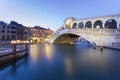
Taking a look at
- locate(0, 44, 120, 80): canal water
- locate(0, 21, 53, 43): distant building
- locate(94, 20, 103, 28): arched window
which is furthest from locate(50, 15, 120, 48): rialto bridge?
locate(0, 21, 53, 43): distant building

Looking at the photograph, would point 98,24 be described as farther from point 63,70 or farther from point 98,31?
point 63,70

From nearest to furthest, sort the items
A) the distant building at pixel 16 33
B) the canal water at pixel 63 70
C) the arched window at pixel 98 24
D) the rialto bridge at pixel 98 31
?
the canal water at pixel 63 70
the rialto bridge at pixel 98 31
the arched window at pixel 98 24
the distant building at pixel 16 33

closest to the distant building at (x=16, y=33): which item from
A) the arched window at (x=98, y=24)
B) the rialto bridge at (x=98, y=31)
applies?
the rialto bridge at (x=98, y=31)

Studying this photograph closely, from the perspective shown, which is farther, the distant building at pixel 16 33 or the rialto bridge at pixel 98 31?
the distant building at pixel 16 33

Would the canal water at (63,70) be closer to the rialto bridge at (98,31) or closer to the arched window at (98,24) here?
the rialto bridge at (98,31)

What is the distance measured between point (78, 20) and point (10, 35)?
61.5 feet

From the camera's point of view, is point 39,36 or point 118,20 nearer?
point 118,20

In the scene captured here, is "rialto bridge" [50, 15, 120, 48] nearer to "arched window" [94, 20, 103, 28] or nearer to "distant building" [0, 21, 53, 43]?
"arched window" [94, 20, 103, 28]

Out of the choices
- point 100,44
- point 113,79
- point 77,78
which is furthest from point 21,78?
point 100,44

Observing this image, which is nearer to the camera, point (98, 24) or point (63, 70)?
point (63, 70)

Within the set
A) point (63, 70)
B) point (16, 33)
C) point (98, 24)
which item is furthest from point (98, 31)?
point (16, 33)

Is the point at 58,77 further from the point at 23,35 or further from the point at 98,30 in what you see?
the point at 23,35

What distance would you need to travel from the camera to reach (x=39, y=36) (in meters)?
52.7

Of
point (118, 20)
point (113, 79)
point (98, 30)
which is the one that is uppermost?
point (118, 20)
